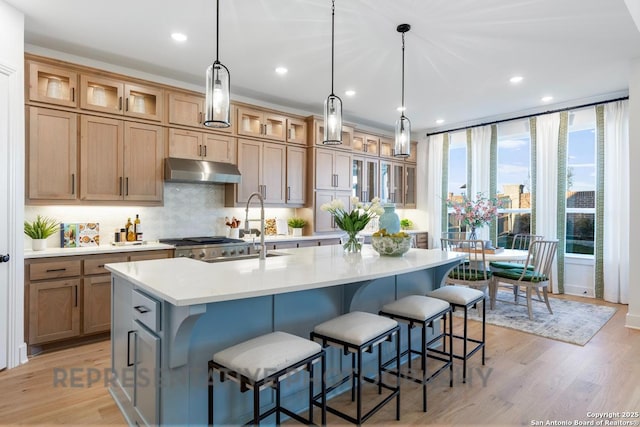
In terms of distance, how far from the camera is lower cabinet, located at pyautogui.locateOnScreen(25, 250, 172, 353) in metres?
3.12

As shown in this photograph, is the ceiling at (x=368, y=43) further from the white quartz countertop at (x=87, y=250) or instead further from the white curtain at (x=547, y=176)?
the white quartz countertop at (x=87, y=250)

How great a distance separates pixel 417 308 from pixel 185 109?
3393 millimetres

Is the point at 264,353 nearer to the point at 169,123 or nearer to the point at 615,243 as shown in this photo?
the point at 169,123

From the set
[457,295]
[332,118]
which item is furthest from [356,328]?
[332,118]

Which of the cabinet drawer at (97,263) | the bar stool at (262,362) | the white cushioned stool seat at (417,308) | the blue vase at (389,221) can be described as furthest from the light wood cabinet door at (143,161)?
the white cushioned stool seat at (417,308)

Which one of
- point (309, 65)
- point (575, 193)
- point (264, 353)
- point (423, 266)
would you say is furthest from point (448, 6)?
point (575, 193)

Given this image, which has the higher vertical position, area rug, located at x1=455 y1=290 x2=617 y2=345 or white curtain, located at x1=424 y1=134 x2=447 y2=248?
white curtain, located at x1=424 y1=134 x2=447 y2=248

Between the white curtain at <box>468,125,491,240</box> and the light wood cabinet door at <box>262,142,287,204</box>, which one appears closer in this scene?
the light wood cabinet door at <box>262,142,287,204</box>

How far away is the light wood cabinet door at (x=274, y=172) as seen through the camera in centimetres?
499

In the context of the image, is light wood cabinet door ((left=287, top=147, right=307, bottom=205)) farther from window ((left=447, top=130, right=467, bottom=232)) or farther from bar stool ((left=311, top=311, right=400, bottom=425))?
bar stool ((left=311, top=311, right=400, bottom=425))

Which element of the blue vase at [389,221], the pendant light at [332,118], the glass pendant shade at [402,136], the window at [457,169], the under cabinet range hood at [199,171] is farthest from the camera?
the window at [457,169]

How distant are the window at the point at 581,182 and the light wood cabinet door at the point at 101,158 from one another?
19.5 feet

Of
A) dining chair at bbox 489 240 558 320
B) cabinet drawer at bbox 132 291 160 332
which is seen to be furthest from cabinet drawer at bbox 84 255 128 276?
dining chair at bbox 489 240 558 320

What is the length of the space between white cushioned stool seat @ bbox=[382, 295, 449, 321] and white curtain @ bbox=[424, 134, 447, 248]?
14.8 ft
